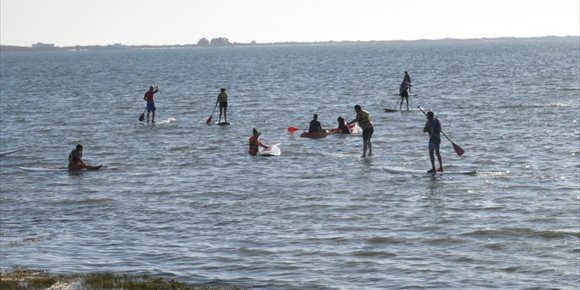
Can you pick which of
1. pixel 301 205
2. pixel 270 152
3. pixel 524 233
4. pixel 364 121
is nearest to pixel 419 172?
pixel 364 121

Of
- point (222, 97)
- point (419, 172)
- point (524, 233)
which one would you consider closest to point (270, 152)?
point (419, 172)

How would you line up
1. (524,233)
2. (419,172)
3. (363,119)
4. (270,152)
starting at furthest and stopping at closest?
(270,152)
(363,119)
(419,172)
(524,233)

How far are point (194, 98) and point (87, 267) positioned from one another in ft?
183

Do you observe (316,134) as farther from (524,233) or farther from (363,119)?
(524,233)

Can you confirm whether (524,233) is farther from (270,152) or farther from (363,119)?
(270,152)

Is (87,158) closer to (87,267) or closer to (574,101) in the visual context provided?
(87,267)

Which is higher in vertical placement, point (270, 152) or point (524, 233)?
point (270, 152)

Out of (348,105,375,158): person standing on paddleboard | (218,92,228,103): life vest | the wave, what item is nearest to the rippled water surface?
the wave

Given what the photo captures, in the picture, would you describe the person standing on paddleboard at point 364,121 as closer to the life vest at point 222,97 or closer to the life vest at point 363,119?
the life vest at point 363,119

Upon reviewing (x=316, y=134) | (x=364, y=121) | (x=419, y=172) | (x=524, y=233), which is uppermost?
(x=364, y=121)

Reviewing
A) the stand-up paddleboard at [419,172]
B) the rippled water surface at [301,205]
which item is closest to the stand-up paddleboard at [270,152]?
the rippled water surface at [301,205]

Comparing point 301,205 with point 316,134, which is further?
point 316,134

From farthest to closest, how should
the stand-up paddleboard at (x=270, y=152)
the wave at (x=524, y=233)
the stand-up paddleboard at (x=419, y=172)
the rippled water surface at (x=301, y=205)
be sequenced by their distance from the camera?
the stand-up paddleboard at (x=270, y=152), the stand-up paddleboard at (x=419, y=172), the wave at (x=524, y=233), the rippled water surface at (x=301, y=205)

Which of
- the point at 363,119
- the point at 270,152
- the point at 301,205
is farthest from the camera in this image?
the point at 270,152
